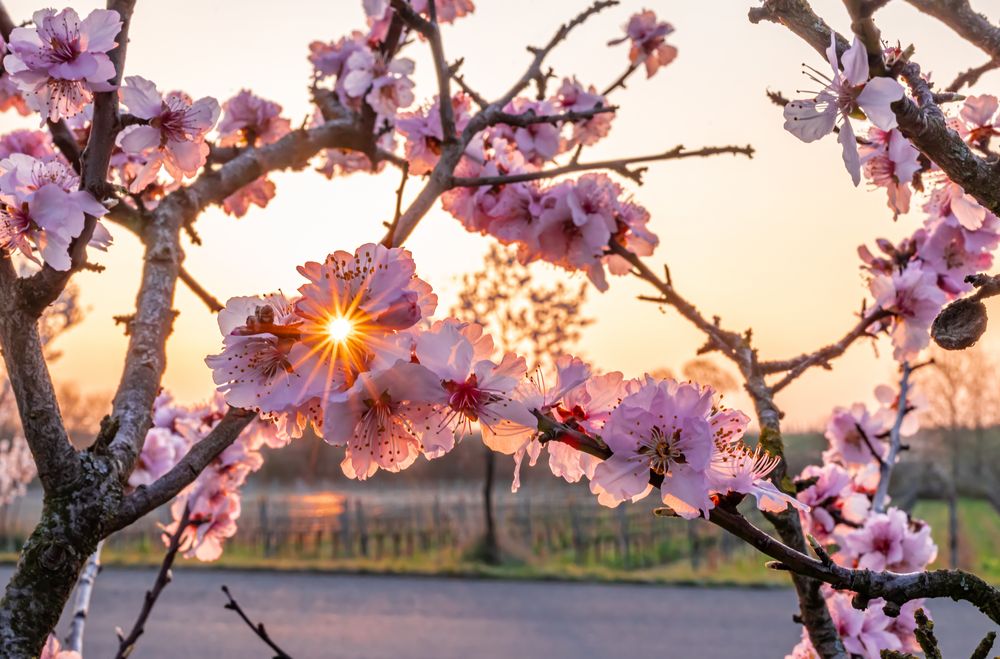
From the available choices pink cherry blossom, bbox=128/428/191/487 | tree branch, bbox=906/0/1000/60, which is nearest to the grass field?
pink cherry blossom, bbox=128/428/191/487

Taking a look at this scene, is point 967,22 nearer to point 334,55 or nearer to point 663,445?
point 663,445

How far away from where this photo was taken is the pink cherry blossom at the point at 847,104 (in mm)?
951

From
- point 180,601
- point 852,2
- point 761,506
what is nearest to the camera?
point 852,2

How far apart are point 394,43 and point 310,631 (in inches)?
291

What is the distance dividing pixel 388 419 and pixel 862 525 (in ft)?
6.04

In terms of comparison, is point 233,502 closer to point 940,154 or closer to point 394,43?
point 394,43

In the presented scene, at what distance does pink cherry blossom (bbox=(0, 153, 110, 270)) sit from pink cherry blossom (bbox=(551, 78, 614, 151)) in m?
1.63

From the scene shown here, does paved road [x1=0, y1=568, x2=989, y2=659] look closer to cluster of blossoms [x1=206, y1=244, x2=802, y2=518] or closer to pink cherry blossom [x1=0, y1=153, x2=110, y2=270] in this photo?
pink cherry blossom [x1=0, y1=153, x2=110, y2=270]

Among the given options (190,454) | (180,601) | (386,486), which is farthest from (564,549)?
(190,454)

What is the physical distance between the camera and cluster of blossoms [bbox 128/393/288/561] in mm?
2600

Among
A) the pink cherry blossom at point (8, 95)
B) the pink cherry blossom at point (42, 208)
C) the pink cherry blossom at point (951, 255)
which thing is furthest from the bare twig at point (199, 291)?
the pink cherry blossom at point (951, 255)

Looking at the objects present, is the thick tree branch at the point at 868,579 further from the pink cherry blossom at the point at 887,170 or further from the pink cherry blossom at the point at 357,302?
the pink cherry blossom at the point at 887,170

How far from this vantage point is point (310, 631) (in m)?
8.72

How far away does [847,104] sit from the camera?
40.5 inches
